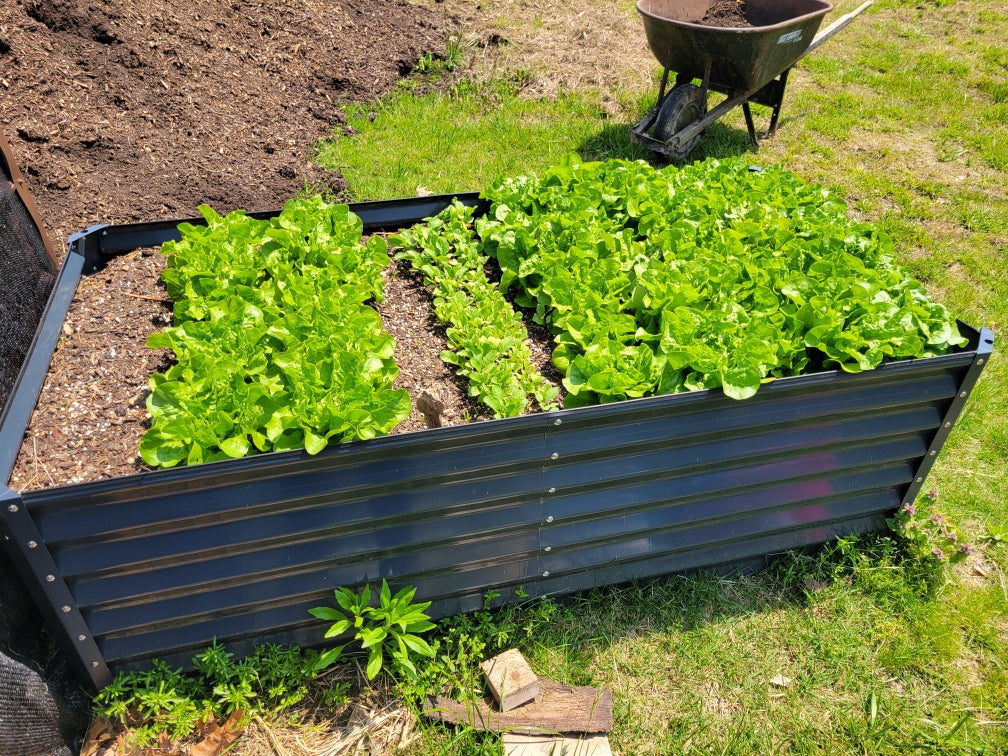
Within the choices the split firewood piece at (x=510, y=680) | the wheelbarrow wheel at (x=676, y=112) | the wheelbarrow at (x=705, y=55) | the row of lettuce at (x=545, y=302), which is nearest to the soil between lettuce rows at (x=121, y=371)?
the row of lettuce at (x=545, y=302)

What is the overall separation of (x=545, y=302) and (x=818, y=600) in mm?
1792

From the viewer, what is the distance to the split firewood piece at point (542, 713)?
9.23 feet

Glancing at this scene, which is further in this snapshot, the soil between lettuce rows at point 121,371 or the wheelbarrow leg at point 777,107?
the wheelbarrow leg at point 777,107

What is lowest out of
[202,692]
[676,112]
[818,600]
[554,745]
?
[818,600]

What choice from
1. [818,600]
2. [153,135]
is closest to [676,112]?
[153,135]

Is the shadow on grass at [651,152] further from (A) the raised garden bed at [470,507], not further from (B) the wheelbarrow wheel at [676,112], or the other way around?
(A) the raised garden bed at [470,507]

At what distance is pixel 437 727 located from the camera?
2838 millimetres

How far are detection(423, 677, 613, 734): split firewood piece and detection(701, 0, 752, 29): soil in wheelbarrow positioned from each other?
5.61m

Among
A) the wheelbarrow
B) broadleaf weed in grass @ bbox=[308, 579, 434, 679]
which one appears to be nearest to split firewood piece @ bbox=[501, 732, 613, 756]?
broadleaf weed in grass @ bbox=[308, 579, 434, 679]

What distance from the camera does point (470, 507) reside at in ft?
9.18

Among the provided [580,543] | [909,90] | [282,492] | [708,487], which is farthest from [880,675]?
[909,90]

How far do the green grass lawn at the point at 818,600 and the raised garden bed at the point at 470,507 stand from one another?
0.67 ft

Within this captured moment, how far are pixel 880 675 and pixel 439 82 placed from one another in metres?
6.15

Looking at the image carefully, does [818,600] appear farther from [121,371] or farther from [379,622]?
[121,371]
